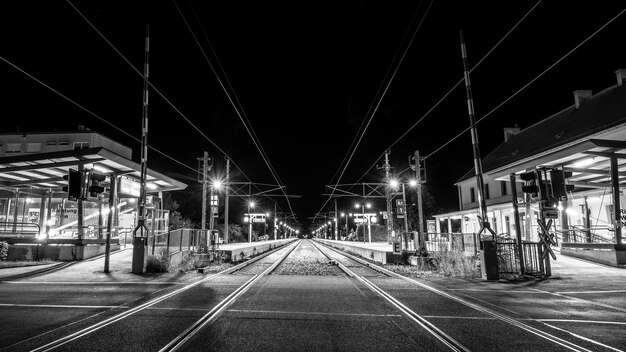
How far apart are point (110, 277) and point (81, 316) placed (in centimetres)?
699

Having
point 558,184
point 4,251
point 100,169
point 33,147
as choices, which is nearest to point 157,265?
point 100,169

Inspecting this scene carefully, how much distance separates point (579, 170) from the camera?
18078 millimetres

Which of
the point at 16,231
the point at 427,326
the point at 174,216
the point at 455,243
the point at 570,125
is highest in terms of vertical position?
the point at 570,125

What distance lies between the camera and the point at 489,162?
39344 mm

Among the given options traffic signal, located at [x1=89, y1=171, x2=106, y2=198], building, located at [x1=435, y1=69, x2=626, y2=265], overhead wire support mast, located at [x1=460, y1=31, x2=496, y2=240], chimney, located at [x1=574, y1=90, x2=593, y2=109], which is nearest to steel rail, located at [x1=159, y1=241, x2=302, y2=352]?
traffic signal, located at [x1=89, y1=171, x2=106, y2=198]

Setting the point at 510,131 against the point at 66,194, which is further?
the point at 510,131

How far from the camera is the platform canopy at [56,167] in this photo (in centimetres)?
1625

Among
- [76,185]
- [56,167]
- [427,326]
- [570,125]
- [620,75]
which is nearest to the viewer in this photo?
[427,326]

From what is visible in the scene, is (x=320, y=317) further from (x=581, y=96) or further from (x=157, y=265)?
(x=581, y=96)

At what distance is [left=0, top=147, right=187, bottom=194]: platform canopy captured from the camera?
16.2 meters

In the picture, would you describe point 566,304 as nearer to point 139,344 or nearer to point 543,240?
point 543,240

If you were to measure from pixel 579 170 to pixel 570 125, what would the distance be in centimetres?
1160

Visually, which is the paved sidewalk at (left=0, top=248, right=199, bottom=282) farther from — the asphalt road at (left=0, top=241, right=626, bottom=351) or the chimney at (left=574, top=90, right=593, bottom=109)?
the chimney at (left=574, top=90, right=593, bottom=109)

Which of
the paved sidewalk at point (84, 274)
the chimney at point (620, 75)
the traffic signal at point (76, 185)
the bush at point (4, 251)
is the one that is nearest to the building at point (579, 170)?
the chimney at point (620, 75)
